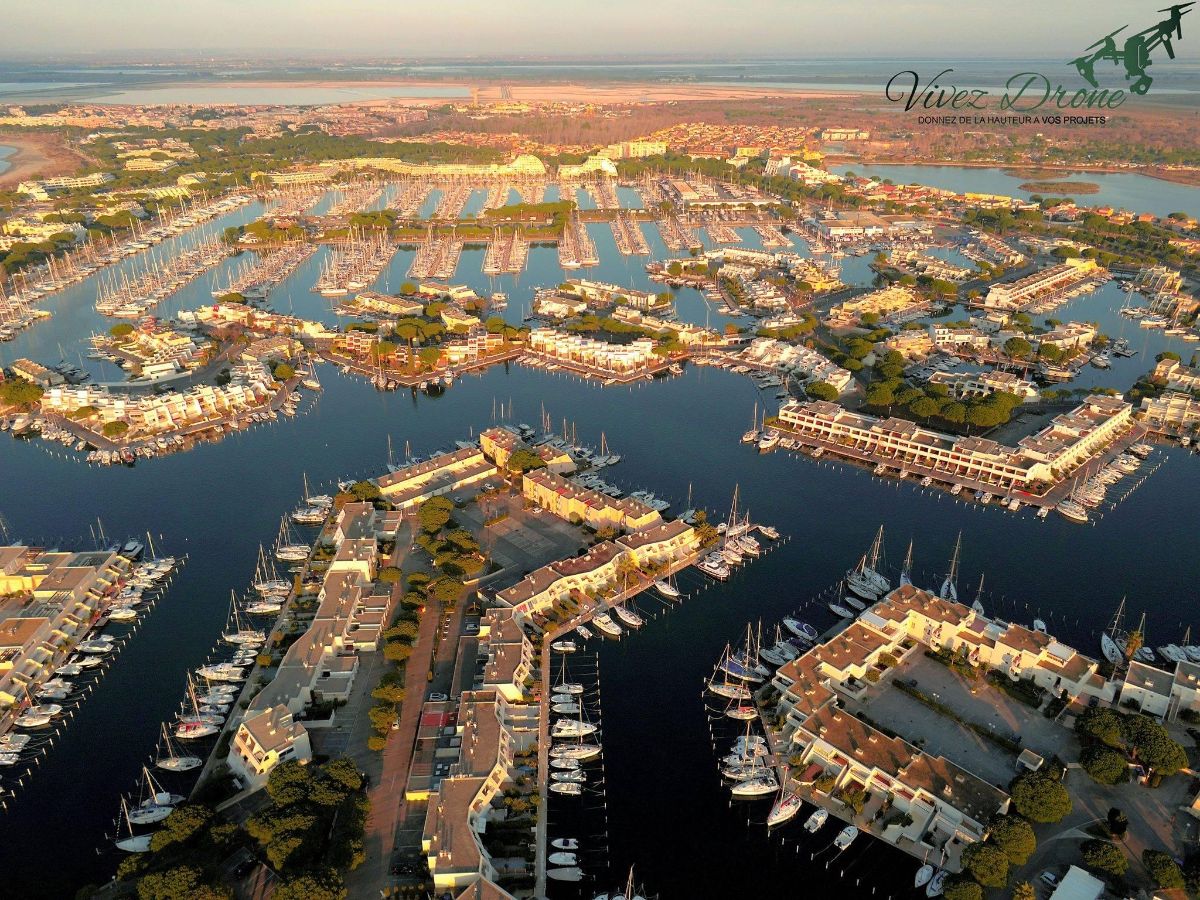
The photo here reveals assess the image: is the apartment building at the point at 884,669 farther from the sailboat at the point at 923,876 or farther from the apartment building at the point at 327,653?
the apartment building at the point at 327,653

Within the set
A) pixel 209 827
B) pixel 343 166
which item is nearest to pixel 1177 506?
pixel 209 827

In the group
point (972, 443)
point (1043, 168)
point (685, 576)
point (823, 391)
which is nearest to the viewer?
point (685, 576)

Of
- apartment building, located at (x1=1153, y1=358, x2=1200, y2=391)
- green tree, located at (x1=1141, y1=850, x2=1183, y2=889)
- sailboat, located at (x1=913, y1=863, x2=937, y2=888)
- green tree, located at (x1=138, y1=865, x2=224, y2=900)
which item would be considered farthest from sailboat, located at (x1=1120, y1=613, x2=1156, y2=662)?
green tree, located at (x1=138, y1=865, x2=224, y2=900)

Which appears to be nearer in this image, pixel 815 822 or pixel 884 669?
pixel 815 822

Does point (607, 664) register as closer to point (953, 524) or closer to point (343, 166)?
point (953, 524)

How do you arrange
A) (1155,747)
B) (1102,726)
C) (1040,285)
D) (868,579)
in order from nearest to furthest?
1. (1155,747)
2. (1102,726)
3. (868,579)
4. (1040,285)

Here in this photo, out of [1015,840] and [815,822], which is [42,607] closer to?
[815,822]

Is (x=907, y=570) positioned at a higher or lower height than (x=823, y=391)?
lower

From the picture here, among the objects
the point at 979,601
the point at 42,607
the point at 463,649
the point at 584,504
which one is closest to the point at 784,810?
the point at 463,649

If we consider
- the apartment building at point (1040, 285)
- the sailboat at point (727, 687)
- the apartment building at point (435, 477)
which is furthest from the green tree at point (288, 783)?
the apartment building at point (1040, 285)
